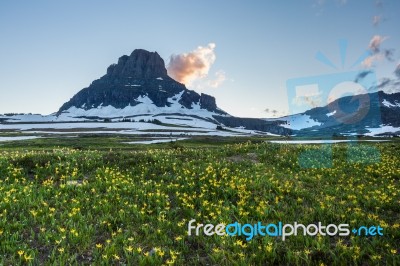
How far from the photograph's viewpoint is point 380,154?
80.3ft

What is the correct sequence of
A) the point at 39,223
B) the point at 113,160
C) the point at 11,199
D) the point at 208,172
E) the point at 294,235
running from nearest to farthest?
the point at 294,235, the point at 39,223, the point at 11,199, the point at 208,172, the point at 113,160

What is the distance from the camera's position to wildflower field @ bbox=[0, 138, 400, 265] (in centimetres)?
865

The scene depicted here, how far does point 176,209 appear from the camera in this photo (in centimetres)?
1195

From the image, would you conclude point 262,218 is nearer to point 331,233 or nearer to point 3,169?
point 331,233

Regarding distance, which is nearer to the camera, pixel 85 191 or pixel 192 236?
pixel 192 236

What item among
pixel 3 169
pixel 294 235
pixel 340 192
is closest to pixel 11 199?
pixel 3 169

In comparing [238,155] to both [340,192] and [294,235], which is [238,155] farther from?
[294,235]

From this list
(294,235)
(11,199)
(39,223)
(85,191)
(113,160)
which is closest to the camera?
(294,235)

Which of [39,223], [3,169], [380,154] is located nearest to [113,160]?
[3,169]

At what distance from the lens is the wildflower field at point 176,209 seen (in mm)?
8648

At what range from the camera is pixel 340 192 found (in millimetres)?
13945

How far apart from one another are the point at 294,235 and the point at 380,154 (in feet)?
59.7

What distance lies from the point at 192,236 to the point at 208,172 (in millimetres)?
6433

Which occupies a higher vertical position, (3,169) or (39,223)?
(3,169)
